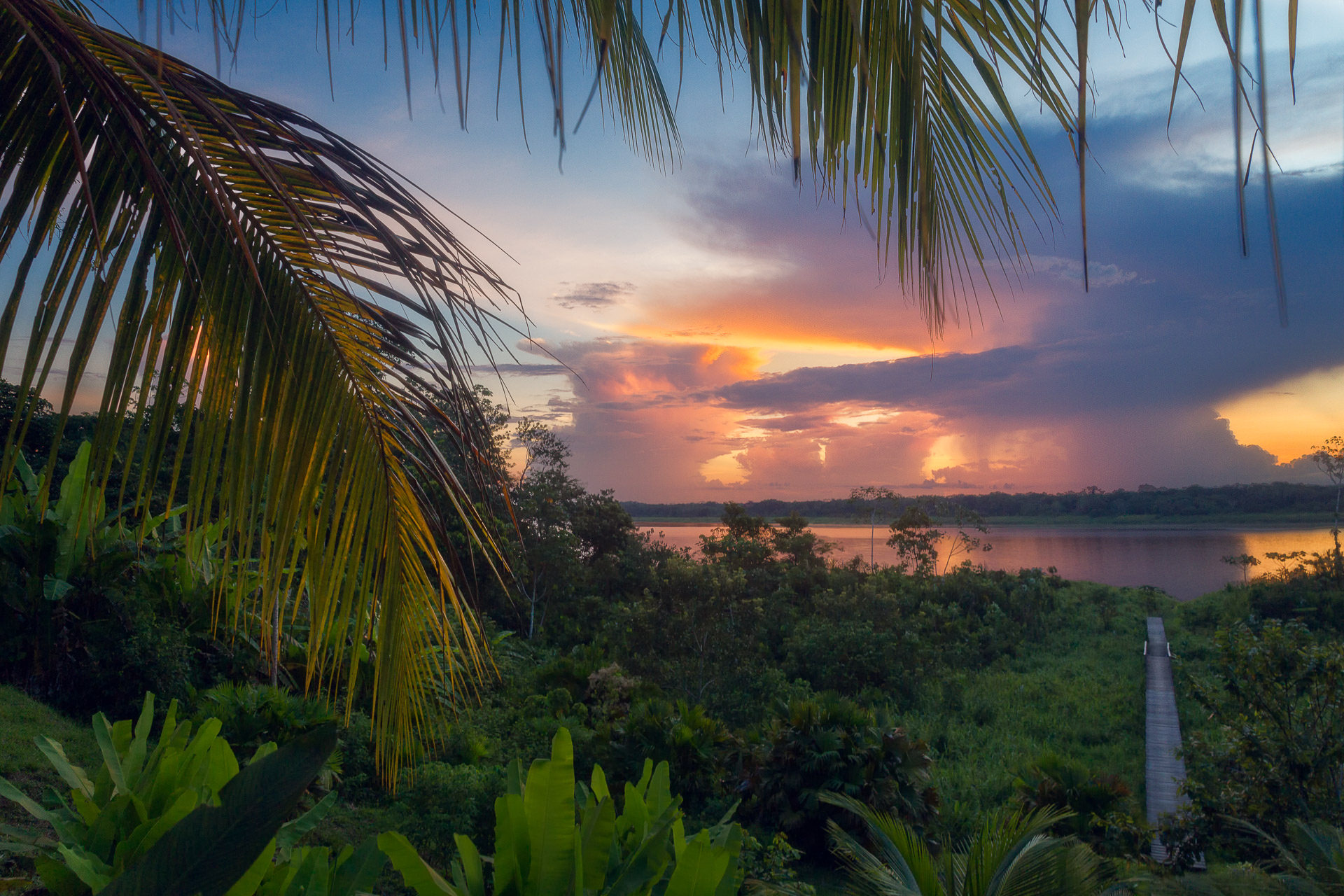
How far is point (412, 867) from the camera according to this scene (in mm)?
1567

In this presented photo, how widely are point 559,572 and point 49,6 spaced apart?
1183 centimetres

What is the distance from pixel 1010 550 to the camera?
1137 inches

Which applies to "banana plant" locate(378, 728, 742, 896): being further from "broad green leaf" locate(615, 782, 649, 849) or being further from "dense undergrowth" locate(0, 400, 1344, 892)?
"dense undergrowth" locate(0, 400, 1344, 892)

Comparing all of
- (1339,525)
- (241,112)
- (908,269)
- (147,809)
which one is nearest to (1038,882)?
(908,269)

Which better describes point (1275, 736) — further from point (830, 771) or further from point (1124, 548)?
point (1124, 548)

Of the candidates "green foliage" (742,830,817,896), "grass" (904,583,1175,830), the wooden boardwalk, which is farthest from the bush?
the wooden boardwalk

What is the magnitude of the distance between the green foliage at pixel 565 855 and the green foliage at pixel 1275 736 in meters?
6.34

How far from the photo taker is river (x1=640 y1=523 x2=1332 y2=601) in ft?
67.5

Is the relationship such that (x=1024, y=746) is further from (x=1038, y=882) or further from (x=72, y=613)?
(x=72, y=613)

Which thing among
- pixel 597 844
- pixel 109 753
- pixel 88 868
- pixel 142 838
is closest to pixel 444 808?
pixel 109 753

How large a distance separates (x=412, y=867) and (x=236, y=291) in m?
1.32

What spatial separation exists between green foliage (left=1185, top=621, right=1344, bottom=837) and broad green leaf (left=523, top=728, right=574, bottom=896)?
6.60 meters

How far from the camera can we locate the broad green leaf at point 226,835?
83cm

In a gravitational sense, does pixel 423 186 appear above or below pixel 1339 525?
above
